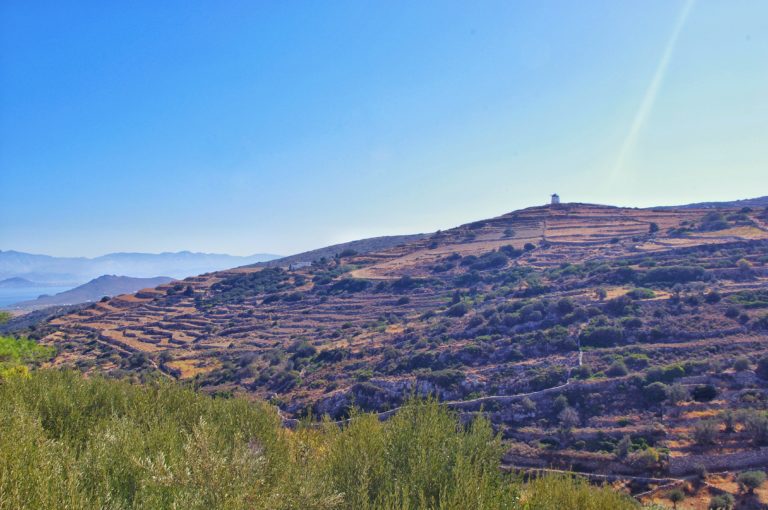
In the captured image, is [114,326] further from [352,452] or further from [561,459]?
[352,452]

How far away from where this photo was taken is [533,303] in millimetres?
36344

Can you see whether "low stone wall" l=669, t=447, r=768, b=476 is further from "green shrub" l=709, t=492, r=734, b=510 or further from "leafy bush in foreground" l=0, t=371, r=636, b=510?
"leafy bush in foreground" l=0, t=371, r=636, b=510

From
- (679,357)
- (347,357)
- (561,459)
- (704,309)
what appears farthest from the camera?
(347,357)

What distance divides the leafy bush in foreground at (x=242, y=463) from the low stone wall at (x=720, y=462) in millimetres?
11960

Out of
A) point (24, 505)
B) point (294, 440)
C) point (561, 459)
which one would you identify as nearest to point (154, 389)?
point (294, 440)

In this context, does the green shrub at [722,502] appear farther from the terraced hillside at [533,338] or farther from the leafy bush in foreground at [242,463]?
the leafy bush in foreground at [242,463]

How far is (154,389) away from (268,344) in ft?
104

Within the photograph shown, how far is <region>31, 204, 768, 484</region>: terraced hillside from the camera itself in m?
21.1

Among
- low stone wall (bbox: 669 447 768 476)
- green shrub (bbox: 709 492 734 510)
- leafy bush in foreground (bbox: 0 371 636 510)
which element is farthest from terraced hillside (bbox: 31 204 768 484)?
leafy bush in foreground (bbox: 0 371 636 510)

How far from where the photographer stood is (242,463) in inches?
256

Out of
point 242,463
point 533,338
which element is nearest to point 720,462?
point 533,338

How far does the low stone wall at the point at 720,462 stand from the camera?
1798 centimetres

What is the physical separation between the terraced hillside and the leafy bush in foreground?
2.51 meters

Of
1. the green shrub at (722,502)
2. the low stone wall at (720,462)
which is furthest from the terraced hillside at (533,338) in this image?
the green shrub at (722,502)
